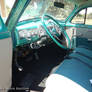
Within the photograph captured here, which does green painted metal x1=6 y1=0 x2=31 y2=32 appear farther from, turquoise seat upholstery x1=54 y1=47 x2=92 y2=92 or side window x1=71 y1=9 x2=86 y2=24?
side window x1=71 y1=9 x2=86 y2=24

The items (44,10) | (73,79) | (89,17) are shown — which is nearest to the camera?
(73,79)

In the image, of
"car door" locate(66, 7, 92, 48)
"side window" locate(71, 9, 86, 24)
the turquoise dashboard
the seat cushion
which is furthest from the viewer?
"side window" locate(71, 9, 86, 24)

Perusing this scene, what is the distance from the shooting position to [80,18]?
2.93 metres

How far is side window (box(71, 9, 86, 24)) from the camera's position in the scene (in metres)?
2.85

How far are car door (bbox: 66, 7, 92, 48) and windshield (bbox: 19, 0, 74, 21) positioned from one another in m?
0.29

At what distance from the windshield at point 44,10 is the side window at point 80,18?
23 centimetres

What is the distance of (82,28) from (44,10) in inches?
41.6

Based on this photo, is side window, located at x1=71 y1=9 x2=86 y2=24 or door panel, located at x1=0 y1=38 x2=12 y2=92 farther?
side window, located at x1=71 y1=9 x2=86 y2=24

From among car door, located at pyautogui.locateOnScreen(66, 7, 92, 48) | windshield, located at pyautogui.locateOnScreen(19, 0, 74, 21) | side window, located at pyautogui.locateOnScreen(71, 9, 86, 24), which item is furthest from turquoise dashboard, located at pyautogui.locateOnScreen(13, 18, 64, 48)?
side window, located at pyautogui.locateOnScreen(71, 9, 86, 24)

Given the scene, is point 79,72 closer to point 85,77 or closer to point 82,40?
point 85,77

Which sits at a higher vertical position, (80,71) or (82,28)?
(82,28)

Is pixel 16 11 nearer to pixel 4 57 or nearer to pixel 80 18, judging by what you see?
pixel 4 57

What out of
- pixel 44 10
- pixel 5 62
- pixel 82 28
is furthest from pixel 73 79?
pixel 82 28

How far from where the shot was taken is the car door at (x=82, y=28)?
107 inches
